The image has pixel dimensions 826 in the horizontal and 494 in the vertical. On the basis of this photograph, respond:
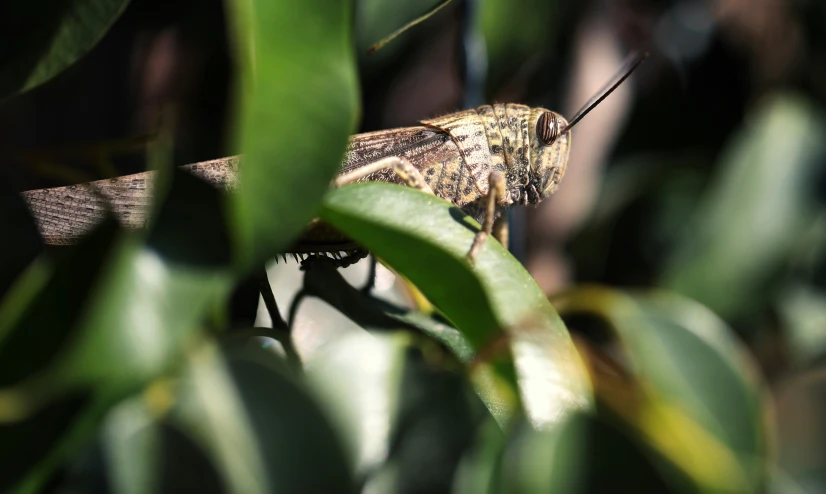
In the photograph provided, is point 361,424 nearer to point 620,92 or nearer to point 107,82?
point 107,82

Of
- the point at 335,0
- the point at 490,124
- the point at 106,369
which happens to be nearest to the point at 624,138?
the point at 490,124

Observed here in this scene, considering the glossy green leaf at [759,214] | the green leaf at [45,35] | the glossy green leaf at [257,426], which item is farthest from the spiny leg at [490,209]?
the glossy green leaf at [759,214]

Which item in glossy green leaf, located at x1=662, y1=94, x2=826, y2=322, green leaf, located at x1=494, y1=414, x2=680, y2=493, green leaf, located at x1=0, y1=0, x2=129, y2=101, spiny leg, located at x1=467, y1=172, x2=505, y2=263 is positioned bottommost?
glossy green leaf, located at x1=662, y1=94, x2=826, y2=322

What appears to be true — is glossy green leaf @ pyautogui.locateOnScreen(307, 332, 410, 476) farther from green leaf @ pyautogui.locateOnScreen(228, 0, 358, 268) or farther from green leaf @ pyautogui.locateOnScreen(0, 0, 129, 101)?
green leaf @ pyautogui.locateOnScreen(0, 0, 129, 101)

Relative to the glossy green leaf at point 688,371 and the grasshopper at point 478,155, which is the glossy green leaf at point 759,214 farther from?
the glossy green leaf at point 688,371

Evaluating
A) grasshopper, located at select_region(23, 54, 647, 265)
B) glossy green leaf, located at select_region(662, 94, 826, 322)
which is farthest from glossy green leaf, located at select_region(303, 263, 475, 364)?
glossy green leaf, located at select_region(662, 94, 826, 322)

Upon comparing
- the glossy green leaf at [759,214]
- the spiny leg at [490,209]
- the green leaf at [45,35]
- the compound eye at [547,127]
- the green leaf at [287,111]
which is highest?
the green leaf at [45,35]
